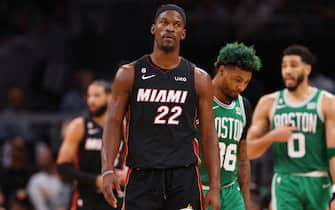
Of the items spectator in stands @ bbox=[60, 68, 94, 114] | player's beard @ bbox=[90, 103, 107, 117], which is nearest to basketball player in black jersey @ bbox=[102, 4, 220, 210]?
player's beard @ bbox=[90, 103, 107, 117]

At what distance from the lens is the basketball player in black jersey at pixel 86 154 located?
30.1ft

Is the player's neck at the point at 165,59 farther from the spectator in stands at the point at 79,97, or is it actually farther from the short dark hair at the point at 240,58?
the spectator in stands at the point at 79,97

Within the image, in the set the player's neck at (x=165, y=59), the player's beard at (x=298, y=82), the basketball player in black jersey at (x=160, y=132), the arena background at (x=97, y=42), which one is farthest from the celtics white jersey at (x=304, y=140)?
the arena background at (x=97, y=42)

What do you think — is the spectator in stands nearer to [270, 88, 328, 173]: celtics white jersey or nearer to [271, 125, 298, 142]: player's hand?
[270, 88, 328, 173]: celtics white jersey

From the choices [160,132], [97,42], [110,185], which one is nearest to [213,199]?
[160,132]

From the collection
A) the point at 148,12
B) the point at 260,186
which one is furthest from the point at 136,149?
the point at 148,12

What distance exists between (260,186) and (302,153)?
10.5 feet

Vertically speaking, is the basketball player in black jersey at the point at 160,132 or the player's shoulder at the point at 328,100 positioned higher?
the player's shoulder at the point at 328,100

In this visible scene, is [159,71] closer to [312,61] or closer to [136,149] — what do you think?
[136,149]

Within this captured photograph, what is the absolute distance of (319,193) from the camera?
8844 mm

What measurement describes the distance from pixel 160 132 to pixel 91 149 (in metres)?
2.87

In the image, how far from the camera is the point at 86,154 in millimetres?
9391

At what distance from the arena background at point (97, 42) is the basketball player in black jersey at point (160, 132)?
6442 mm

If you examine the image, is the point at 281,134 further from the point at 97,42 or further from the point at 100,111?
the point at 97,42
